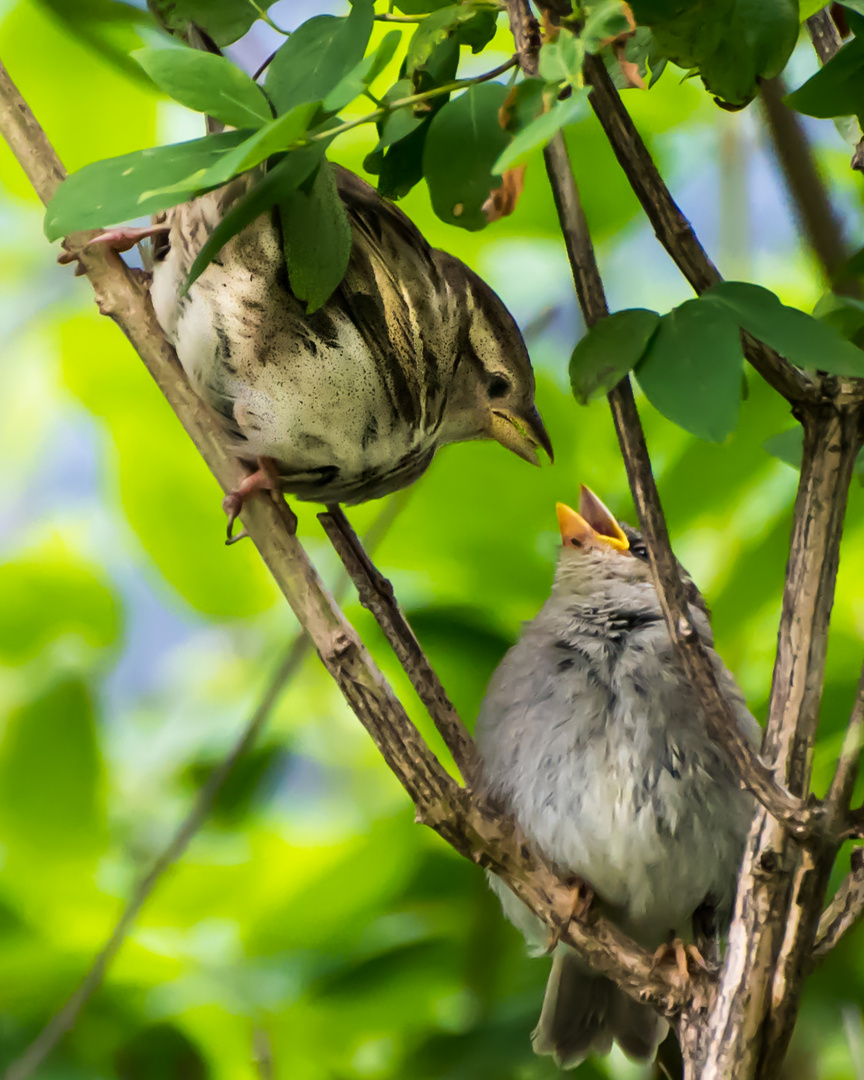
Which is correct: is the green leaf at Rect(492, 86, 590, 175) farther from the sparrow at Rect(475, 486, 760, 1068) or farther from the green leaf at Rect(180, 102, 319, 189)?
the sparrow at Rect(475, 486, 760, 1068)

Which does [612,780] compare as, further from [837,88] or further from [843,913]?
[837,88]

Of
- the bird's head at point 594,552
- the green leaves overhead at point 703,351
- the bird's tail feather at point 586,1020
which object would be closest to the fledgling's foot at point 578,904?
the bird's tail feather at point 586,1020

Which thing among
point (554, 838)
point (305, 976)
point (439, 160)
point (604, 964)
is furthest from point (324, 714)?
point (439, 160)

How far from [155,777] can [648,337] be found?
2.58ft

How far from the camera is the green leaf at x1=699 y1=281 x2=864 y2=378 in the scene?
0.46 m

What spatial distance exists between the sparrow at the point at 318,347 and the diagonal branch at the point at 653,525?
0.52 feet

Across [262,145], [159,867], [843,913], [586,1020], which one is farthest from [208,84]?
[586,1020]

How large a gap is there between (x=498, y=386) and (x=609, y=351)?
1.04ft

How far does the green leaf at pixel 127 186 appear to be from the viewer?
418 mm

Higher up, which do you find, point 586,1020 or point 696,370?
point 696,370

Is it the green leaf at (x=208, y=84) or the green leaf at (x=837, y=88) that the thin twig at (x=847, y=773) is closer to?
the green leaf at (x=837, y=88)

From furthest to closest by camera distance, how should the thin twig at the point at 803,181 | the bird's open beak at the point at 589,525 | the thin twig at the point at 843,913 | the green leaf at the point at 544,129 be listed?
the bird's open beak at the point at 589,525
the thin twig at the point at 803,181
the thin twig at the point at 843,913
the green leaf at the point at 544,129

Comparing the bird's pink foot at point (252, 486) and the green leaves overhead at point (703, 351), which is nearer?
the green leaves overhead at point (703, 351)

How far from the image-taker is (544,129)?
0.37m
